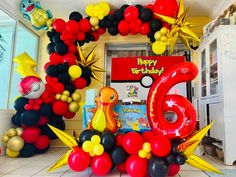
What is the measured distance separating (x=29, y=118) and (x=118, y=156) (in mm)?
1500

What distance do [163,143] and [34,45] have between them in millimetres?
3304

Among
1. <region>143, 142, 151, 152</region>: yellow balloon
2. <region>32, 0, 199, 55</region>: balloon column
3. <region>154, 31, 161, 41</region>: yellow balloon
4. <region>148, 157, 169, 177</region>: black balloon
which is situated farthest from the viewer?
<region>154, 31, 161, 41</region>: yellow balloon

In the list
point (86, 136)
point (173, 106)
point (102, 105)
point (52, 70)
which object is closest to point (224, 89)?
point (173, 106)

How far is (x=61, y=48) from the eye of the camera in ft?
11.1

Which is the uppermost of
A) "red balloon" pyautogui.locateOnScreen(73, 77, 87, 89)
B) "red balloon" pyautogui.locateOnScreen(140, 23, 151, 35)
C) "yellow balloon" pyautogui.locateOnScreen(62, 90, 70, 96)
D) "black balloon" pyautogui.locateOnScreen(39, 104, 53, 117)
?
"red balloon" pyautogui.locateOnScreen(140, 23, 151, 35)

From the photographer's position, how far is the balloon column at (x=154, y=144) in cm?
181

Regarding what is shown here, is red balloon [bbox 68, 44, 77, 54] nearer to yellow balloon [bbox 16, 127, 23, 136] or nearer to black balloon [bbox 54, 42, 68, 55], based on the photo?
black balloon [bbox 54, 42, 68, 55]

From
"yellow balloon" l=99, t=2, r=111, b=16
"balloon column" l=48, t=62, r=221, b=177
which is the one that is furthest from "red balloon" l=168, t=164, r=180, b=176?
"yellow balloon" l=99, t=2, r=111, b=16

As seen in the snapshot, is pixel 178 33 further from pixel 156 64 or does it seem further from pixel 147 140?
pixel 147 140

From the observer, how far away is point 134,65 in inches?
124

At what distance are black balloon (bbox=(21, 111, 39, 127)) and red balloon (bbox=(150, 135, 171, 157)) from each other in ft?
5.72

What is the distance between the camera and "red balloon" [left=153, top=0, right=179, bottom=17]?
3.12 metres

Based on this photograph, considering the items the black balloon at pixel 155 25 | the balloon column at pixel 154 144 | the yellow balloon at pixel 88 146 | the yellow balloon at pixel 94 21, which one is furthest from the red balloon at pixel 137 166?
the yellow balloon at pixel 94 21

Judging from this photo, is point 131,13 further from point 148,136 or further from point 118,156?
point 118,156
